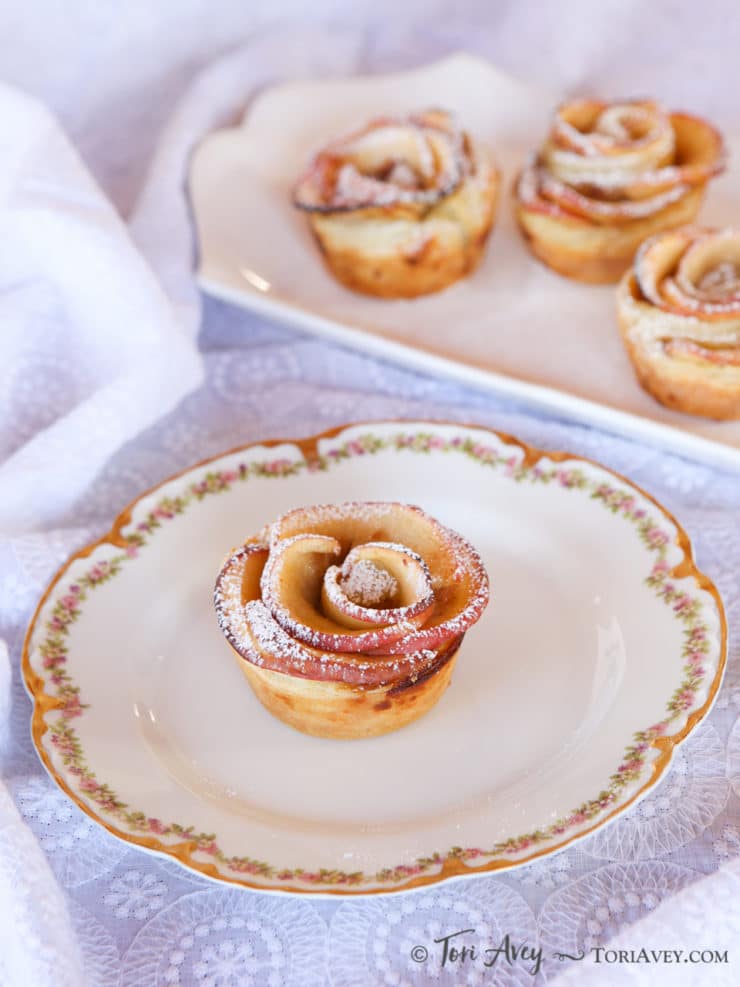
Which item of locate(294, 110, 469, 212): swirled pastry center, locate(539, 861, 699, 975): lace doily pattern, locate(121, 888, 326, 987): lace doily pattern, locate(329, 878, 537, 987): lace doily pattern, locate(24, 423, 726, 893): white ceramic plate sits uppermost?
locate(294, 110, 469, 212): swirled pastry center

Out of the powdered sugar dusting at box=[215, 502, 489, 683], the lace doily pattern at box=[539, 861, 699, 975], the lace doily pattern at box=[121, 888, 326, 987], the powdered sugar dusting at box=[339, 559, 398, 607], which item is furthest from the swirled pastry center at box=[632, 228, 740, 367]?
the lace doily pattern at box=[121, 888, 326, 987]

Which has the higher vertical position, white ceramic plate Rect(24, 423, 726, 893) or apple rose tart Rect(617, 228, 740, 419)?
apple rose tart Rect(617, 228, 740, 419)

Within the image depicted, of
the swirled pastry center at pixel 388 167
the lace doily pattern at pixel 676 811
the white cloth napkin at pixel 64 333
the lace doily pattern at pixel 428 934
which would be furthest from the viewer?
the swirled pastry center at pixel 388 167

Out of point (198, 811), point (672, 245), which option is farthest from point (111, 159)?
point (198, 811)

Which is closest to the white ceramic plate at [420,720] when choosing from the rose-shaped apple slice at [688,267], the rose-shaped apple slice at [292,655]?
the rose-shaped apple slice at [292,655]

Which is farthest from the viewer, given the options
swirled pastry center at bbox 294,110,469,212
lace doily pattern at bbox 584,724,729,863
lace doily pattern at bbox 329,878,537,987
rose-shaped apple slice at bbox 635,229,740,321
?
swirled pastry center at bbox 294,110,469,212

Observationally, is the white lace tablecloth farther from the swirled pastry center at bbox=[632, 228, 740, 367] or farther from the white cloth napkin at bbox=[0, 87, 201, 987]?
the swirled pastry center at bbox=[632, 228, 740, 367]

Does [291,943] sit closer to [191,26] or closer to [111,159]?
[111,159]

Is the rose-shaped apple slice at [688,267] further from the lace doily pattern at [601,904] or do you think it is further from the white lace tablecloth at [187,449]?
the lace doily pattern at [601,904]
